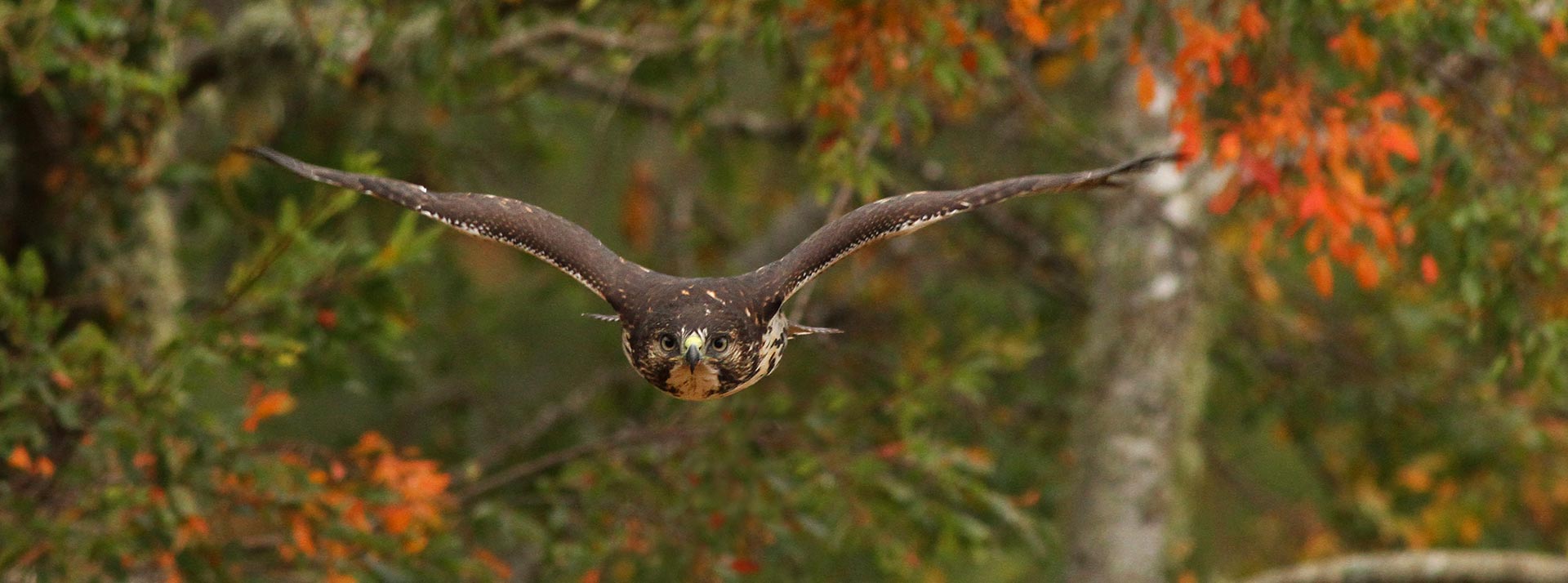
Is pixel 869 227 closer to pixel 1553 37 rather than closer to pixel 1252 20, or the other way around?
pixel 1252 20

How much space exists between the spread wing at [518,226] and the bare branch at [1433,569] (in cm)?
337

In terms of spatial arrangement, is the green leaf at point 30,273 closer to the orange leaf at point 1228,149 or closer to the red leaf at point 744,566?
the red leaf at point 744,566

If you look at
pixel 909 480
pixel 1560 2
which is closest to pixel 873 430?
pixel 909 480

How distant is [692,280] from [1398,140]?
8.78 feet

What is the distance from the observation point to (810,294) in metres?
7.57

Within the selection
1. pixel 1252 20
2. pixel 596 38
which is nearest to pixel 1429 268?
pixel 1252 20

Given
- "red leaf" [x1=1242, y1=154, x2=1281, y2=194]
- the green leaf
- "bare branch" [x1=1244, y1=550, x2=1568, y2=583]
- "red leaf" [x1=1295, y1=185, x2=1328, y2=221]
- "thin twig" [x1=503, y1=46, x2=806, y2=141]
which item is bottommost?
"bare branch" [x1=1244, y1=550, x2=1568, y2=583]

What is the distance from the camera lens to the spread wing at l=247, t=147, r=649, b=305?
227 inches

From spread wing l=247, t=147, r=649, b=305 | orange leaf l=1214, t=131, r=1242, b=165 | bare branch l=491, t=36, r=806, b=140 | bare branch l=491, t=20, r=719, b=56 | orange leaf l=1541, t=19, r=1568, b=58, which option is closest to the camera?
spread wing l=247, t=147, r=649, b=305

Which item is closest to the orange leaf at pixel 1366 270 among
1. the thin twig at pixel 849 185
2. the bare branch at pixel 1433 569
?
the bare branch at pixel 1433 569

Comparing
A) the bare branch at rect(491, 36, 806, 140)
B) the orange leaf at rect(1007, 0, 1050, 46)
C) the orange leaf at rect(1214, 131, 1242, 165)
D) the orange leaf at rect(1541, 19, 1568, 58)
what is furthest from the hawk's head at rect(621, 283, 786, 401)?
the bare branch at rect(491, 36, 806, 140)

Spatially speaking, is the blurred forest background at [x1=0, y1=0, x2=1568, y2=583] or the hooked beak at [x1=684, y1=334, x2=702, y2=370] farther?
the blurred forest background at [x1=0, y1=0, x2=1568, y2=583]

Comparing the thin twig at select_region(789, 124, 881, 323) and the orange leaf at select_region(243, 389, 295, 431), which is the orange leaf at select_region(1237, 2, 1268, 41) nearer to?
the thin twig at select_region(789, 124, 881, 323)

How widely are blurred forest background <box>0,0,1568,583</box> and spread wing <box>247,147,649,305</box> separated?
31.0 inches
